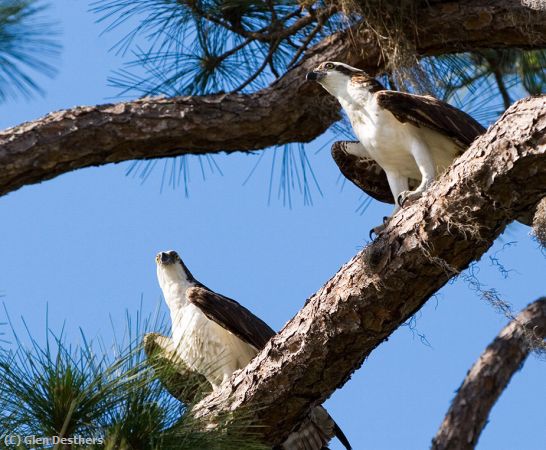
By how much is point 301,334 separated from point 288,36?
2992 mm

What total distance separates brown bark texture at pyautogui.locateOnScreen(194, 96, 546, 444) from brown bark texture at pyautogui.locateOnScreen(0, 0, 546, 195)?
205 centimetres

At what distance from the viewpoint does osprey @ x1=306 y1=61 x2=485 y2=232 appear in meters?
5.75

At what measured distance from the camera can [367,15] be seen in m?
7.06

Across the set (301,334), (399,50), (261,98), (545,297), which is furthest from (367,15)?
(545,297)

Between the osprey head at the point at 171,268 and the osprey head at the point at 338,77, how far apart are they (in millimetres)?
1389

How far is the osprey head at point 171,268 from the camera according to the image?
23.5 feet

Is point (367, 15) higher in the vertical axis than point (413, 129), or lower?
higher

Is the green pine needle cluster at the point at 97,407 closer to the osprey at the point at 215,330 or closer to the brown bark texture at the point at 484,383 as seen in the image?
the osprey at the point at 215,330

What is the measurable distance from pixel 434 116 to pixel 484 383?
361 cm

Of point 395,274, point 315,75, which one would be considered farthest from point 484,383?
point 395,274

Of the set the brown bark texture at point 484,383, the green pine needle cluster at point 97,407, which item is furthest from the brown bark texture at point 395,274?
the brown bark texture at point 484,383

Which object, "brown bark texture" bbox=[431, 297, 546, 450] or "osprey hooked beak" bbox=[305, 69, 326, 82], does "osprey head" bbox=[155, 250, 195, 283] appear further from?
"brown bark texture" bbox=[431, 297, 546, 450]

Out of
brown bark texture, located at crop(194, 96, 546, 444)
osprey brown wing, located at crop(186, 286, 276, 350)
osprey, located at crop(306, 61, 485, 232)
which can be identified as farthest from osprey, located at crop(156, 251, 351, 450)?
osprey, located at crop(306, 61, 485, 232)

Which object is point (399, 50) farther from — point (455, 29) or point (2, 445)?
point (2, 445)
